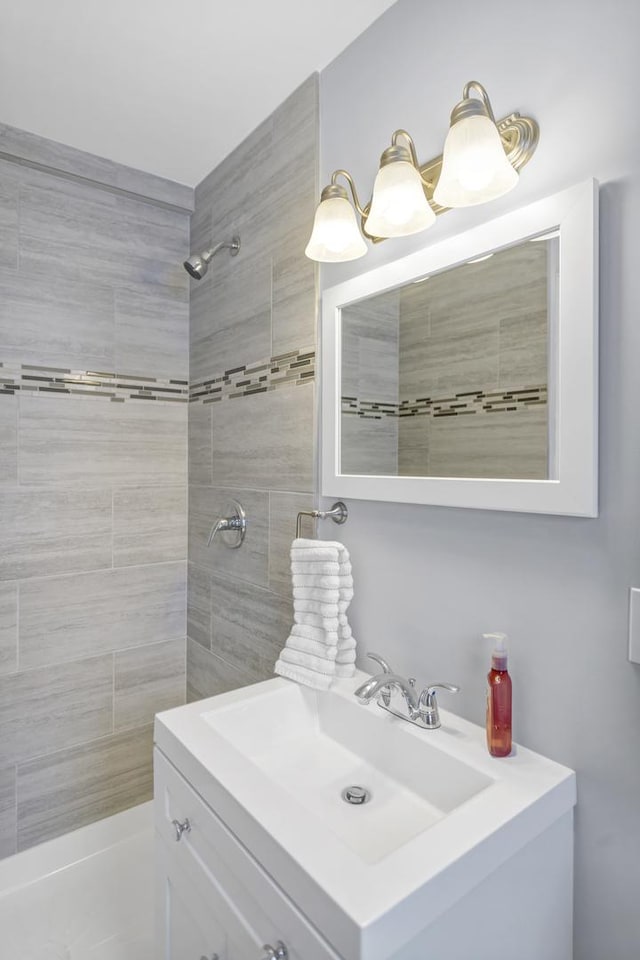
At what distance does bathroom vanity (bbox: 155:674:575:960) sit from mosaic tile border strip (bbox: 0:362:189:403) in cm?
126

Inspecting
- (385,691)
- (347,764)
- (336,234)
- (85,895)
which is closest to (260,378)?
(336,234)

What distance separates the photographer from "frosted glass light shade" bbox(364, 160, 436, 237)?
1096mm

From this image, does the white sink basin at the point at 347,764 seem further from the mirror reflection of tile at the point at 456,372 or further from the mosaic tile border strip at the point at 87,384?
the mosaic tile border strip at the point at 87,384

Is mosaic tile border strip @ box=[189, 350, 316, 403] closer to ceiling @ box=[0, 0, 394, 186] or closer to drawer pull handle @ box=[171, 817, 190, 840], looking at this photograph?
ceiling @ box=[0, 0, 394, 186]

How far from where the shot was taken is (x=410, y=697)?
44.9 inches

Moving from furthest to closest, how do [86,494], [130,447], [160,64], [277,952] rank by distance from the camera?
1. [130,447]
2. [86,494]
3. [160,64]
4. [277,952]

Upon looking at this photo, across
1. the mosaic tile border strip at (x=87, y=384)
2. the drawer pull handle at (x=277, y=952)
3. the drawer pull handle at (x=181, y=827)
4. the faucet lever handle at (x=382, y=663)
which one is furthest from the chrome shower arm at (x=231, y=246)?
the drawer pull handle at (x=277, y=952)

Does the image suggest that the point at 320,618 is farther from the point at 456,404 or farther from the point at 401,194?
the point at 401,194

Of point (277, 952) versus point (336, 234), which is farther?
point (336, 234)

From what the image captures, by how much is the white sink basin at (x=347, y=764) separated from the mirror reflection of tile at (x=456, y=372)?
1.85 ft

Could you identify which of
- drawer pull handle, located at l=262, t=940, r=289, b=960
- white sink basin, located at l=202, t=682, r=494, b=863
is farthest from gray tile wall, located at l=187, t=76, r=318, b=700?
drawer pull handle, located at l=262, t=940, r=289, b=960

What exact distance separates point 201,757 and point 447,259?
111 cm

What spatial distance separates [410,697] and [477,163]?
1034 millimetres

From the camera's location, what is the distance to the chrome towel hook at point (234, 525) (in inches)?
72.7
